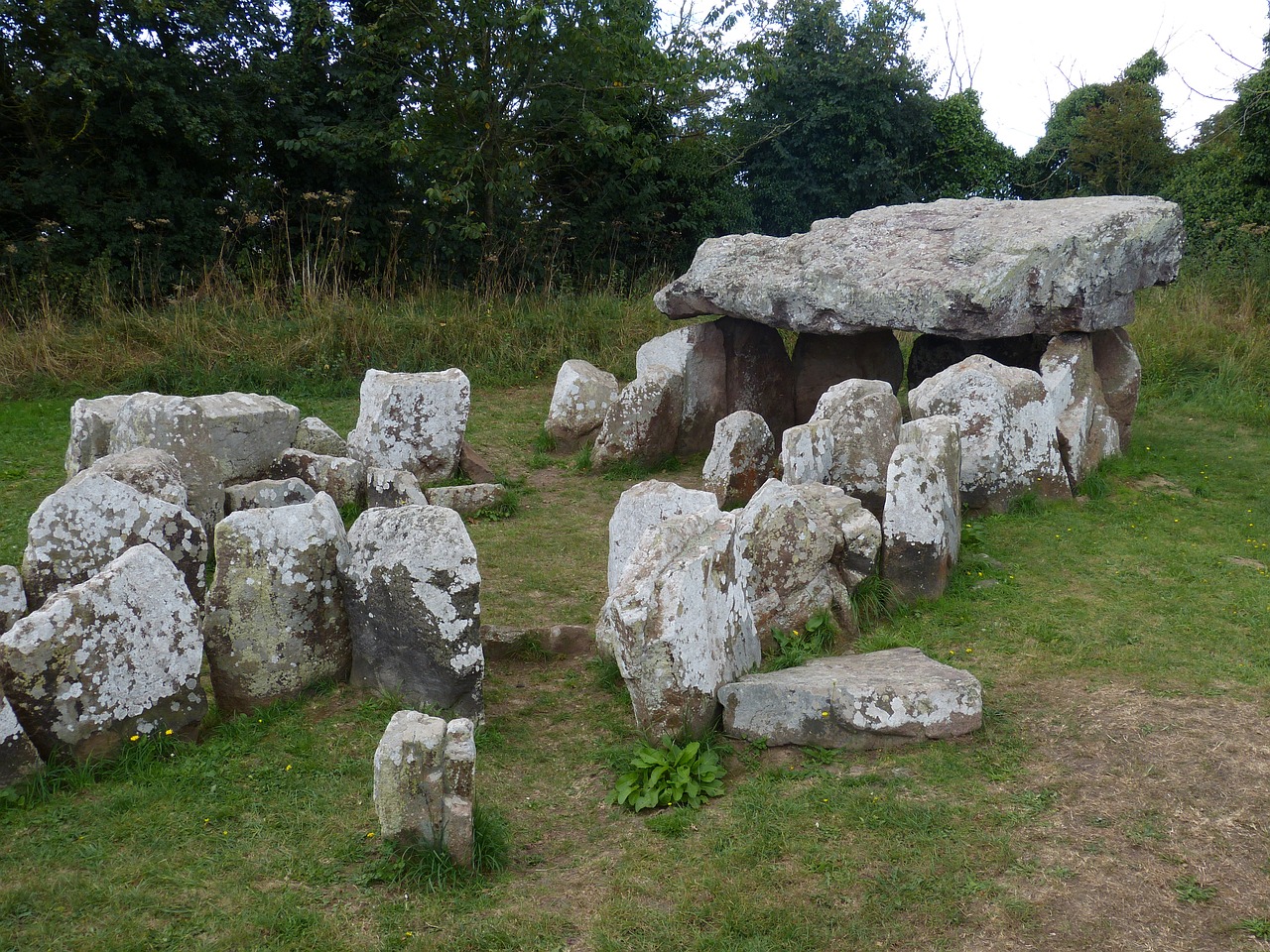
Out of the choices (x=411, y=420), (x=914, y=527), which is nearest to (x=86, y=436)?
(x=411, y=420)

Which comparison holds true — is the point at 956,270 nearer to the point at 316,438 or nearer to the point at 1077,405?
the point at 1077,405

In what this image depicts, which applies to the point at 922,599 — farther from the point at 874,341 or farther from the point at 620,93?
the point at 620,93

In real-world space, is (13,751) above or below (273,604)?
below

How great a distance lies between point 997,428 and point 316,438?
5235 mm

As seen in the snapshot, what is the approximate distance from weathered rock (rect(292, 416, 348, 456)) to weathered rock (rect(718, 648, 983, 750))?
492 centimetres

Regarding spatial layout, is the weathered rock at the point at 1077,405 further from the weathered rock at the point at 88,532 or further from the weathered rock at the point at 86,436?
the weathered rock at the point at 86,436

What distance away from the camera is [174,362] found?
39.9 ft

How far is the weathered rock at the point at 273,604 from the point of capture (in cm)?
491

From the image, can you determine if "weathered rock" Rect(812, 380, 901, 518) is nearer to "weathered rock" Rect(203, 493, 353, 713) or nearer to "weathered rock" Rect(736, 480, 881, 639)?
"weathered rock" Rect(736, 480, 881, 639)

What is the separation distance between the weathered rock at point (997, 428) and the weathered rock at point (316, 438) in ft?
15.3

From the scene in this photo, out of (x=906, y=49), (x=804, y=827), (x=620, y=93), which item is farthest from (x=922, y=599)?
(x=906, y=49)

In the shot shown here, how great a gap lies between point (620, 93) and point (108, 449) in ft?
32.9

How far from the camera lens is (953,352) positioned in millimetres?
11414

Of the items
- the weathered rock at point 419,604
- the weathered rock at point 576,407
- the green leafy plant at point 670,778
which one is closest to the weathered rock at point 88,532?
the weathered rock at point 419,604
